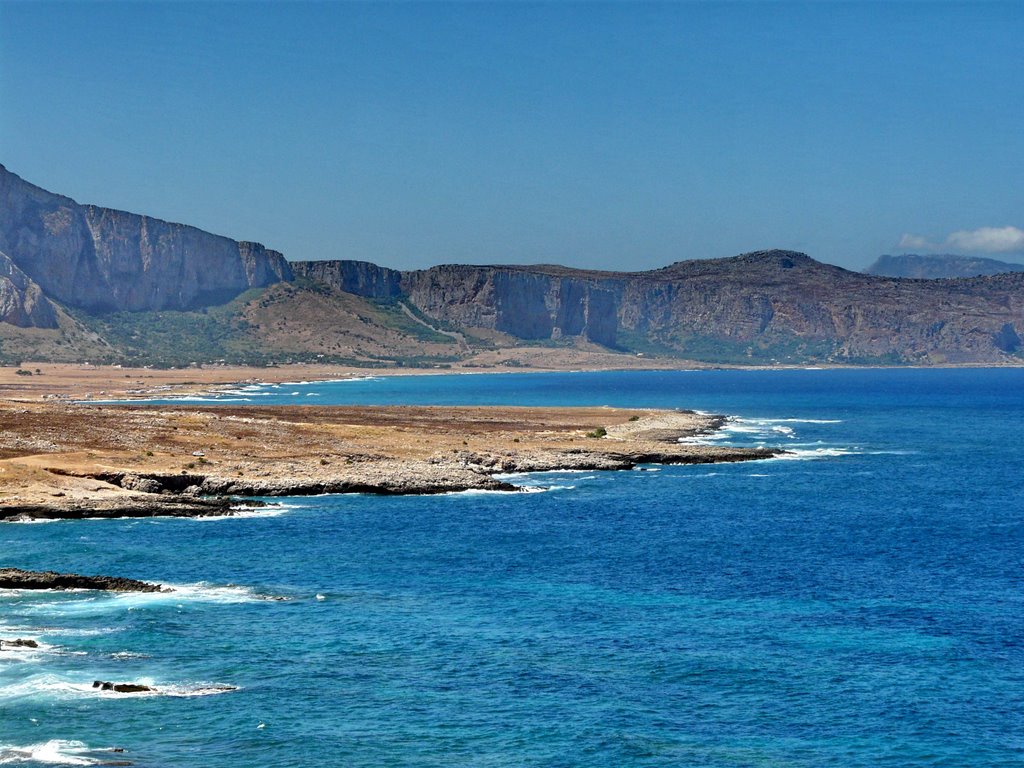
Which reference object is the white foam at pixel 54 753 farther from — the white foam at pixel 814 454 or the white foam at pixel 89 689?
the white foam at pixel 814 454

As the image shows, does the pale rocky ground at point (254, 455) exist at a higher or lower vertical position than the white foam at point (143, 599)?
higher

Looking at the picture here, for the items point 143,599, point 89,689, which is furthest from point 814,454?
point 89,689

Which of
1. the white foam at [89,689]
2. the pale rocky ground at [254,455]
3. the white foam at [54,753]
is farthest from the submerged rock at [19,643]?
the pale rocky ground at [254,455]

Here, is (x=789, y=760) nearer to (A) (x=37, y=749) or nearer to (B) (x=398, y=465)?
(A) (x=37, y=749)

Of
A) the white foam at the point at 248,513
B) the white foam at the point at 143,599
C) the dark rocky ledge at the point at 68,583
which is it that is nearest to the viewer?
the white foam at the point at 143,599

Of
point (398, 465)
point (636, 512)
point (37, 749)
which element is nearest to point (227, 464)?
point (398, 465)

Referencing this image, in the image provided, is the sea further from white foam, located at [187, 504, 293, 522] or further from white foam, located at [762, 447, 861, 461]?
white foam, located at [762, 447, 861, 461]

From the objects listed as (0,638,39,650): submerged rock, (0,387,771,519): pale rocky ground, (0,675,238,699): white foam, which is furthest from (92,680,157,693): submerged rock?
(0,387,771,519): pale rocky ground

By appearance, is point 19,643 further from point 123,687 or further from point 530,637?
point 530,637
